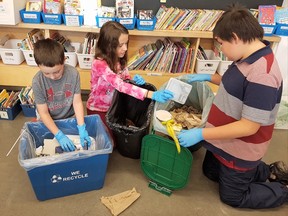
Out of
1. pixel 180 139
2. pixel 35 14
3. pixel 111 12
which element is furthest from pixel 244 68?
pixel 35 14

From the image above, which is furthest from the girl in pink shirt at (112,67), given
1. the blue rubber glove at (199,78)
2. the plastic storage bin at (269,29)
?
the plastic storage bin at (269,29)

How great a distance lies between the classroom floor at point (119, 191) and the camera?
1.41m

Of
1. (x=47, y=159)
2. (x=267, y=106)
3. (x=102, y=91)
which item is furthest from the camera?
(x=102, y=91)

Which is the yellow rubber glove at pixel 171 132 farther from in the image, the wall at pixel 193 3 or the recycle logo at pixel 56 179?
the wall at pixel 193 3

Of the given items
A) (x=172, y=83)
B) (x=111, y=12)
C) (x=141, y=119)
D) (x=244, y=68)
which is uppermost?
(x=111, y=12)

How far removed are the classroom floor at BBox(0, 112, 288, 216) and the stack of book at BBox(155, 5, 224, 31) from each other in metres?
1.19

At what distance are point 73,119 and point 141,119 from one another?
50 centimetres

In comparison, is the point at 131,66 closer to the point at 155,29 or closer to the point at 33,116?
the point at 155,29

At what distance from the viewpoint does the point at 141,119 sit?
181 centimetres

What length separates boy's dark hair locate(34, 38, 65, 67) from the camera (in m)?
1.27

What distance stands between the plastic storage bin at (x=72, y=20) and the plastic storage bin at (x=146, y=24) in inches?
18.8

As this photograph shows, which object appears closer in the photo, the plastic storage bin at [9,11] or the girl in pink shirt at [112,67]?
the girl in pink shirt at [112,67]

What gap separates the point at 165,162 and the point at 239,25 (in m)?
0.86

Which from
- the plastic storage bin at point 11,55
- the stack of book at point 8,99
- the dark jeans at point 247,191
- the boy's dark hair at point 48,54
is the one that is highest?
the boy's dark hair at point 48,54
